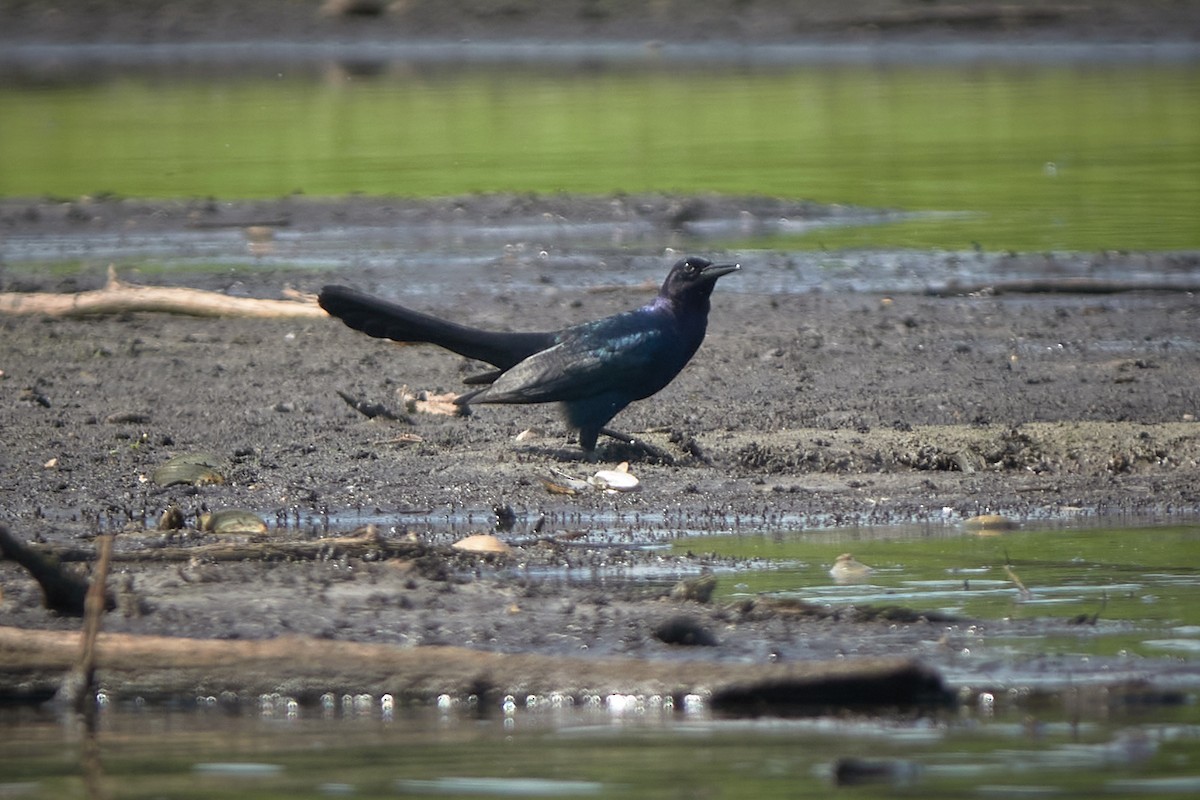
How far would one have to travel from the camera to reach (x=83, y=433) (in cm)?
898

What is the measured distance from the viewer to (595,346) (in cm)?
816

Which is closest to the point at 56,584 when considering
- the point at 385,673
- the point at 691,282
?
the point at 385,673

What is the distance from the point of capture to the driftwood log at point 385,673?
205 inches

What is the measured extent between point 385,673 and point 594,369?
9.41 ft

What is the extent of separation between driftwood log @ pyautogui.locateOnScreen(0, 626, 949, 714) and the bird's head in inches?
122

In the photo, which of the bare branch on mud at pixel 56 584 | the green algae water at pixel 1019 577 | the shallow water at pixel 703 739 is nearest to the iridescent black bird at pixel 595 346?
the green algae water at pixel 1019 577

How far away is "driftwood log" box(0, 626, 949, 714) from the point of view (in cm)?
520

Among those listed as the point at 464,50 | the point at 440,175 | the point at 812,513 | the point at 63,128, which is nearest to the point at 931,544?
the point at 812,513

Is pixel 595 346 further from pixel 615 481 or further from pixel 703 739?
pixel 703 739

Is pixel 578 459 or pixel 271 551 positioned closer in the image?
pixel 271 551

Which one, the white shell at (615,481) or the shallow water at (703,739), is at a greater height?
the white shell at (615,481)

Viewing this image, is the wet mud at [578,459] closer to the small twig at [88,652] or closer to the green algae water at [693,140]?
the small twig at [88,652]

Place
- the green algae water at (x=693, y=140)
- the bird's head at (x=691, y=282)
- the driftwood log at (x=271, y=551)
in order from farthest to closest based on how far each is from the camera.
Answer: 1. the green algae water at (x=693, y=140)
2. the bird's head at (x=691, y=282)
3. the driftwood log at (x=271, y=551)

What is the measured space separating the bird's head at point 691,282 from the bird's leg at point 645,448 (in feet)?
1.79
